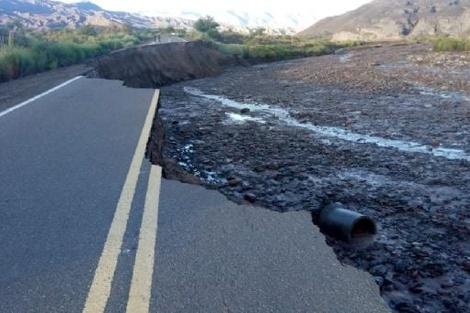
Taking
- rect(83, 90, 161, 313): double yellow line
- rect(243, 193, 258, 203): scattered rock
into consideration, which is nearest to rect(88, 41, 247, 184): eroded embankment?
rect(243, 193, 258, 203): scattered rock

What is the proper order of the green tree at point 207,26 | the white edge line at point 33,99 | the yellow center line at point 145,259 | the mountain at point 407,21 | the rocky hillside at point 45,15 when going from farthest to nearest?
the rocky hillside at point 45,15, the mountain at point 407,21, the green tree at point 207,26, the white edge line at point 33,99, the yellow center line at point 145,259

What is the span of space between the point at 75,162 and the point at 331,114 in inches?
391

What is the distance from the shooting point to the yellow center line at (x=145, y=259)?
12.0 feet

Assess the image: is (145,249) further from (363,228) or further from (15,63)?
(15,63)

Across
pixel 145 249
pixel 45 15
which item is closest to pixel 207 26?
pixel 145 249

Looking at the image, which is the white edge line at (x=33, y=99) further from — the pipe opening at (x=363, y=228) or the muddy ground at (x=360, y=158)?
the pipe opening at (x=363, y=228)

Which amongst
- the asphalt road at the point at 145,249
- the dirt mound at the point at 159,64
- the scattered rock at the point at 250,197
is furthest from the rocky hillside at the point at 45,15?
→ the asphalt road at the point at 145,249

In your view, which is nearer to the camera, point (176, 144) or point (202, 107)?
point (176, 144)

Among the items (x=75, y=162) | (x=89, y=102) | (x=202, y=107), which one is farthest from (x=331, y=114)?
(x=75, y=162)

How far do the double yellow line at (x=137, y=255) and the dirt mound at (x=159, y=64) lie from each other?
55.3 feet

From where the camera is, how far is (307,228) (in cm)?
533

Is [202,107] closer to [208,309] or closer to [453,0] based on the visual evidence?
[208,309]

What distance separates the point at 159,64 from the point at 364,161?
21654mm

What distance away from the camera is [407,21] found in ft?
442
